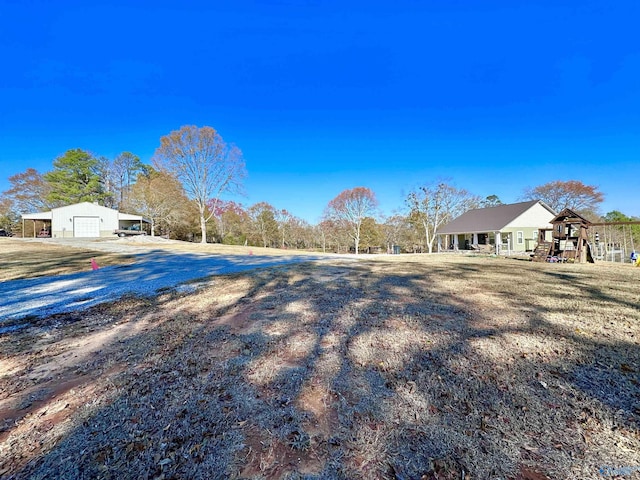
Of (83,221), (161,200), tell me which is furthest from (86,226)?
(161,200)

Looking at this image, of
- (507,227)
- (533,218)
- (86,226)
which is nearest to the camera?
(507,227)

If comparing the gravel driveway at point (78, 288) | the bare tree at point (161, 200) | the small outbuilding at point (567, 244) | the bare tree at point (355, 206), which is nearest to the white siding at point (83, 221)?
the bare tree at point (161, 200)

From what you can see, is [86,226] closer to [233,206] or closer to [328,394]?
[233,206]

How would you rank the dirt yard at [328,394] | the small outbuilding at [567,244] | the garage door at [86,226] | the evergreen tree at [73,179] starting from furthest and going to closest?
the evergreen tree at [73,179] < the garage door at [86,226] < the small outbuilding at [567,244] < the dirt yard at [328,394]

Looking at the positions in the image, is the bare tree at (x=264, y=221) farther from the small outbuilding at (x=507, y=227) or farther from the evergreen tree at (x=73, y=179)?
the small outbuilding at (x=507, y=227)

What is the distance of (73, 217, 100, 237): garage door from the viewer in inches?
1052

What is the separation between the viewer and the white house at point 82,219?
2644 cm

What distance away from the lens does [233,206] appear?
36781mm

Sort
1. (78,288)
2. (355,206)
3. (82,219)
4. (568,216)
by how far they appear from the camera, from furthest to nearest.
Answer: (355,206) < (82,219) < (568,216) < (78,288)

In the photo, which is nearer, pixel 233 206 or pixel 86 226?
pixel 86 226

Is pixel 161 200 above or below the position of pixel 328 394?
above

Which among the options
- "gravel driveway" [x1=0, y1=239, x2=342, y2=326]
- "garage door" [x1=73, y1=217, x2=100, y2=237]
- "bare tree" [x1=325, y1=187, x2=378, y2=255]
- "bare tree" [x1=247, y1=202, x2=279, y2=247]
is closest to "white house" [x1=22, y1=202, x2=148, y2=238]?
"garage door" [x1=73, y1=217, x2=100, y2=237]

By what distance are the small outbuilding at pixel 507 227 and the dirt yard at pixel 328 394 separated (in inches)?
816

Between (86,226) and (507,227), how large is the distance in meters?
37.2
